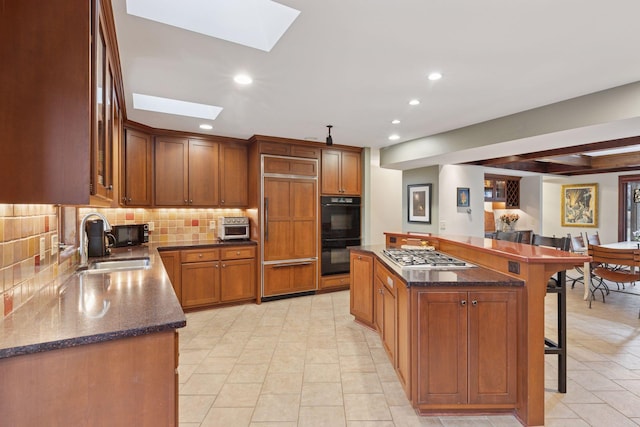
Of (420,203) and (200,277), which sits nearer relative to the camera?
(200,277)

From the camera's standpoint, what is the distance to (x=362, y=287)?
3.46m

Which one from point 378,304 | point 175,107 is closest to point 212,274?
point 175,107

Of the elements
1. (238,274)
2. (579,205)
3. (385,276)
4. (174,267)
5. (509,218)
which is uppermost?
(579,205)

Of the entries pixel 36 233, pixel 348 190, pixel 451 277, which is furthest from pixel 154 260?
pixel 348 190

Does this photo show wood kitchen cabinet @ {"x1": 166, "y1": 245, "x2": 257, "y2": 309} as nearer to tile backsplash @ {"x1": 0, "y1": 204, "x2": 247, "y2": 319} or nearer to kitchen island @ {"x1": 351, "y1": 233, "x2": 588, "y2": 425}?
tile backsplash @ {"x1": 0, "y1": 204, "x2": 247, "y2": 319}

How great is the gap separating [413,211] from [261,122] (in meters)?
3.13

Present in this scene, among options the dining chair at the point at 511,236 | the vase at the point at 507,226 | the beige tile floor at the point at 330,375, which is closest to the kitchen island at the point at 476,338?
the beige tile floor at the point at 330,375

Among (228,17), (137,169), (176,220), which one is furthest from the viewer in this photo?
(176,220)

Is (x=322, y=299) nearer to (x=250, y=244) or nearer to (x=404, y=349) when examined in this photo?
(x=250, y=244)

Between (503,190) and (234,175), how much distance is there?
6211 millimetres

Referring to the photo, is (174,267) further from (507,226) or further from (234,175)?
(507,226)

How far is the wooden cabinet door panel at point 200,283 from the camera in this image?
3.95 m

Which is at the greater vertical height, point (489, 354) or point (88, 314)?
point (88, 314)

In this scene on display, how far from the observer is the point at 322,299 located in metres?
4.58
